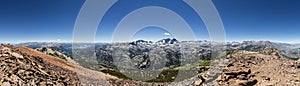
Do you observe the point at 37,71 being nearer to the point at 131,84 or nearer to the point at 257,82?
the point at 131,84

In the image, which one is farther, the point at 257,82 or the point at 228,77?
the point at 228,77

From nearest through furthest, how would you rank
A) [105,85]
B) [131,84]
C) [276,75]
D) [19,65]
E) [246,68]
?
[276,75], [19,65], [246,68], [105,85], [131,84]

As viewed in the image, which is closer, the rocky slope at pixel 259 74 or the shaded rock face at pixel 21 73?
the rocky slope at pixel 259 74

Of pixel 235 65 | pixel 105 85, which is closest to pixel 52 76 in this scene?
pixel 105 85

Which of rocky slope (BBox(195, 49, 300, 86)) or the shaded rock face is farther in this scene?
the shaded rock face

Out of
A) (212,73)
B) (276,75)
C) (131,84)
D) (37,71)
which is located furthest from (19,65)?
(276,75)

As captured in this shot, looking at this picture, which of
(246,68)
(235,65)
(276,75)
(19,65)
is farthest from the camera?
(235,65)

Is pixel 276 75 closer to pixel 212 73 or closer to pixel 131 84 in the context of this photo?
pixel 212 73

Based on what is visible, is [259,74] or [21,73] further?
[259,74]

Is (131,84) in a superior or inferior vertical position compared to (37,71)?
inferior
